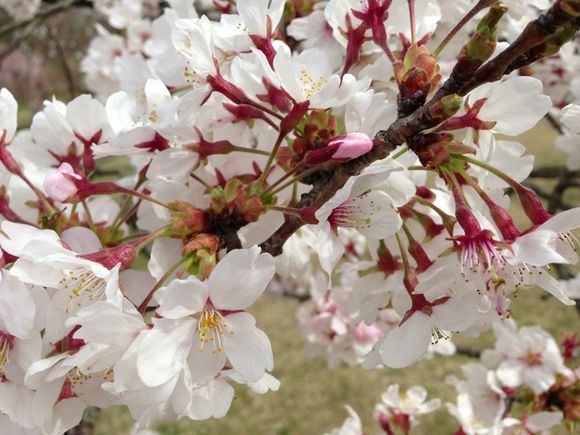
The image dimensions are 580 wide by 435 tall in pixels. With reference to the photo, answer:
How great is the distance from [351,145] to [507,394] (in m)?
1.47

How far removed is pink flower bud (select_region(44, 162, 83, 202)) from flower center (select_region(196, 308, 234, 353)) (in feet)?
1.07

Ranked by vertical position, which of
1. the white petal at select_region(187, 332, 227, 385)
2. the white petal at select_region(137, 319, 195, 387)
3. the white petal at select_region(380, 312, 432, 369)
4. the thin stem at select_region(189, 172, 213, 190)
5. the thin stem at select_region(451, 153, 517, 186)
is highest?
the thin stem at select_region(451, 153, 517, 186)

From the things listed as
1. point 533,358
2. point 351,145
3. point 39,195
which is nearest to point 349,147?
point 351,145

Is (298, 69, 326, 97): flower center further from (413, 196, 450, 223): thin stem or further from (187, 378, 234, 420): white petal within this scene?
(187, 378, 234, 420): white petal

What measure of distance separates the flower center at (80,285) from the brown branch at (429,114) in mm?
296

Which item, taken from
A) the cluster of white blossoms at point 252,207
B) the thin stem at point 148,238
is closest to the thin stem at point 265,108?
the cluster of white blossoms at point 252,207

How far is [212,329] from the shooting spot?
2.63 ft

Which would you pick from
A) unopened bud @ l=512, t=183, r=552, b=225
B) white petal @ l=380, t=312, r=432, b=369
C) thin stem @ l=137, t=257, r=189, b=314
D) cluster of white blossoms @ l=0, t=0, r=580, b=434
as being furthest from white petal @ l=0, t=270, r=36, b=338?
unopened bud @ l=512, t=183, r=552, b=225

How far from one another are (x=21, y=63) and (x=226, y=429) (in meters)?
9.00

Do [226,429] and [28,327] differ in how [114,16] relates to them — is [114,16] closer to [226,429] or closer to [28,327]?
[28,327]

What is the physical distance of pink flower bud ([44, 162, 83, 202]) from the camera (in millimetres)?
932

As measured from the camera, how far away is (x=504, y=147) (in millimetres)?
1039

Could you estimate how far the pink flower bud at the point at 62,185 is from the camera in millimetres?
932

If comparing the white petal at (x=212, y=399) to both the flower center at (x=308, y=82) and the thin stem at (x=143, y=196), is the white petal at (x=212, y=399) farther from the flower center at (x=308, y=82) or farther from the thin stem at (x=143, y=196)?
the flower center at (x=308, y=82)
